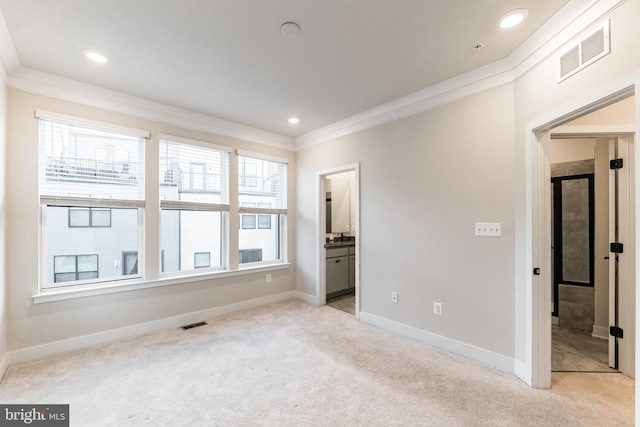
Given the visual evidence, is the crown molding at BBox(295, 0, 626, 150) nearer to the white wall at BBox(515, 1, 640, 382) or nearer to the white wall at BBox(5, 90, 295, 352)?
the white wall at BBox(515, 1, 640, 382)

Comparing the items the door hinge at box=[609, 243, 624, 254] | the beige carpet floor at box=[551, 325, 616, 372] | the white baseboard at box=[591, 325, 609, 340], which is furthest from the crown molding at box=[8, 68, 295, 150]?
the white baseboard at box=[591, 325, 609, 340]

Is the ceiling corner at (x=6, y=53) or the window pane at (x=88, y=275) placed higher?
the ceiling corner at (x=6, y=53)

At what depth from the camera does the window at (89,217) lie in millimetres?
2945

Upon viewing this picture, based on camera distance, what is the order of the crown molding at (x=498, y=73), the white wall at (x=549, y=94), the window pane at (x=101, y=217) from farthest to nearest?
the window pane at (x=101, y=217)
the crown molding at (x=498, y=73)
the white wall at (x=549, y=94)

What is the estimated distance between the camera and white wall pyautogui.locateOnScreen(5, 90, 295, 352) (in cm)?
259

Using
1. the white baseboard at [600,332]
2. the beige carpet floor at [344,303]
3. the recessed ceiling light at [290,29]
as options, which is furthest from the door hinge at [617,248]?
the recessed ceiling light at [290,29]

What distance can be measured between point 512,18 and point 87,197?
4152 millimetres

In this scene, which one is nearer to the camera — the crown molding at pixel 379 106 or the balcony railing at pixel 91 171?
the crown molding at pixel 379 106

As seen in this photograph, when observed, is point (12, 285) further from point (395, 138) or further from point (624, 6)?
point (624, 6)

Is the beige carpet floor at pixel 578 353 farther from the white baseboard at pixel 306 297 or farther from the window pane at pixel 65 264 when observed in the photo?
the window pane at pixel 65 264

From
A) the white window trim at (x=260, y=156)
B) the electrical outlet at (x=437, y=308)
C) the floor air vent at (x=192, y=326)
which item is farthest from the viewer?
the white window trim at (x=260, y=156)

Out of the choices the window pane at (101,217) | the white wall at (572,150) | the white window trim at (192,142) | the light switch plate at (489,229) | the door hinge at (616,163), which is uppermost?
the white window trim at (192,142)

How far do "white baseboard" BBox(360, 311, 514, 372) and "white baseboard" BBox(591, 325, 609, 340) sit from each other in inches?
64.1

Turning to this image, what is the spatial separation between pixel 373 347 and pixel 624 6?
312cm
